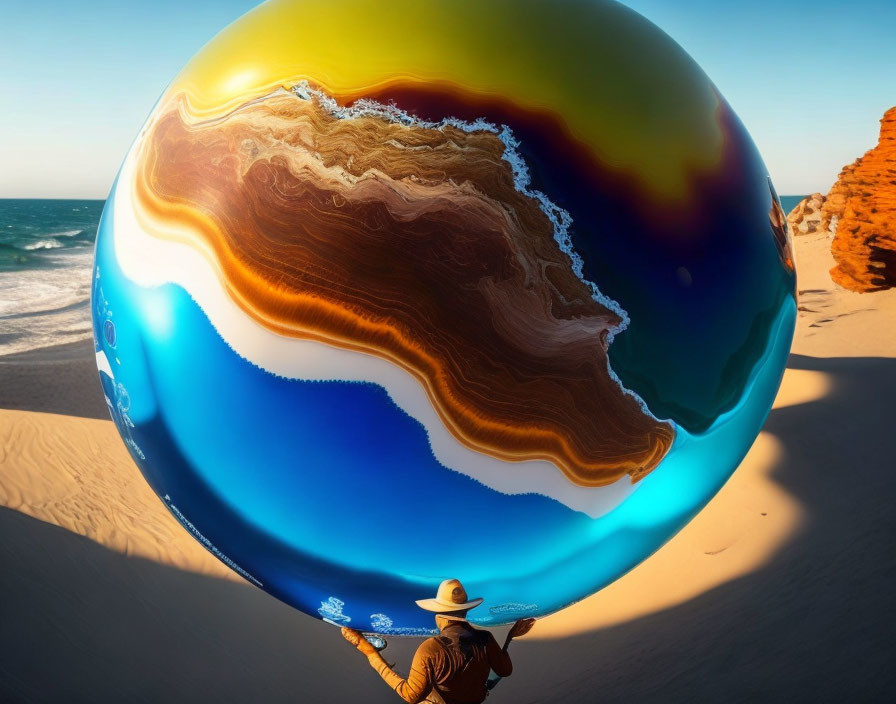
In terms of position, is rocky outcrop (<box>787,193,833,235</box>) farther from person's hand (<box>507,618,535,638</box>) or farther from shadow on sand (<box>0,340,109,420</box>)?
person's hand (<box>507,618,535,638</box>)

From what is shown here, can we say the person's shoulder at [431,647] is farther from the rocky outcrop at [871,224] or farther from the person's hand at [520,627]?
the rocky outcrop at [871,224]

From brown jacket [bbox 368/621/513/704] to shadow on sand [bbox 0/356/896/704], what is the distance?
8.39 ft

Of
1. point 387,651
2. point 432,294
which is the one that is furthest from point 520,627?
point 387,651

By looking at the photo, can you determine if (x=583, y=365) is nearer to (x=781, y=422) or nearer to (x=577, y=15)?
(x=577, y=15)

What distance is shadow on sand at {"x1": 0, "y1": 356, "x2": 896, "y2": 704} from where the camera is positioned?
15.1 feet

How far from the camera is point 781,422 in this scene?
7.80 m

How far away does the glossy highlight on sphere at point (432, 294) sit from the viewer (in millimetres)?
2072

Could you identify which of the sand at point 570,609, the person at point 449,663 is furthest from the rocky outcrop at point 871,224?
the person at point 449,663

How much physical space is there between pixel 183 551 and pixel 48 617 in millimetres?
1207

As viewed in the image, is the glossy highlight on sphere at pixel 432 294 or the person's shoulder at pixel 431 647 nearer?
the glossy highlight on sphere at pixel 432 294

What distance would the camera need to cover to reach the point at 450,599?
2311 mm

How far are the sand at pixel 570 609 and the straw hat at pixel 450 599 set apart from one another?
2.84m

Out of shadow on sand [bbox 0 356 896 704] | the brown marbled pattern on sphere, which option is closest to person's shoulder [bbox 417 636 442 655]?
the brown marbled pattern on sphere

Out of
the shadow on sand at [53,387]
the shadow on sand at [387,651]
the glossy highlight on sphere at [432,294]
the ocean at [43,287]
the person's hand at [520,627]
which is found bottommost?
the ocean at [43,287]
